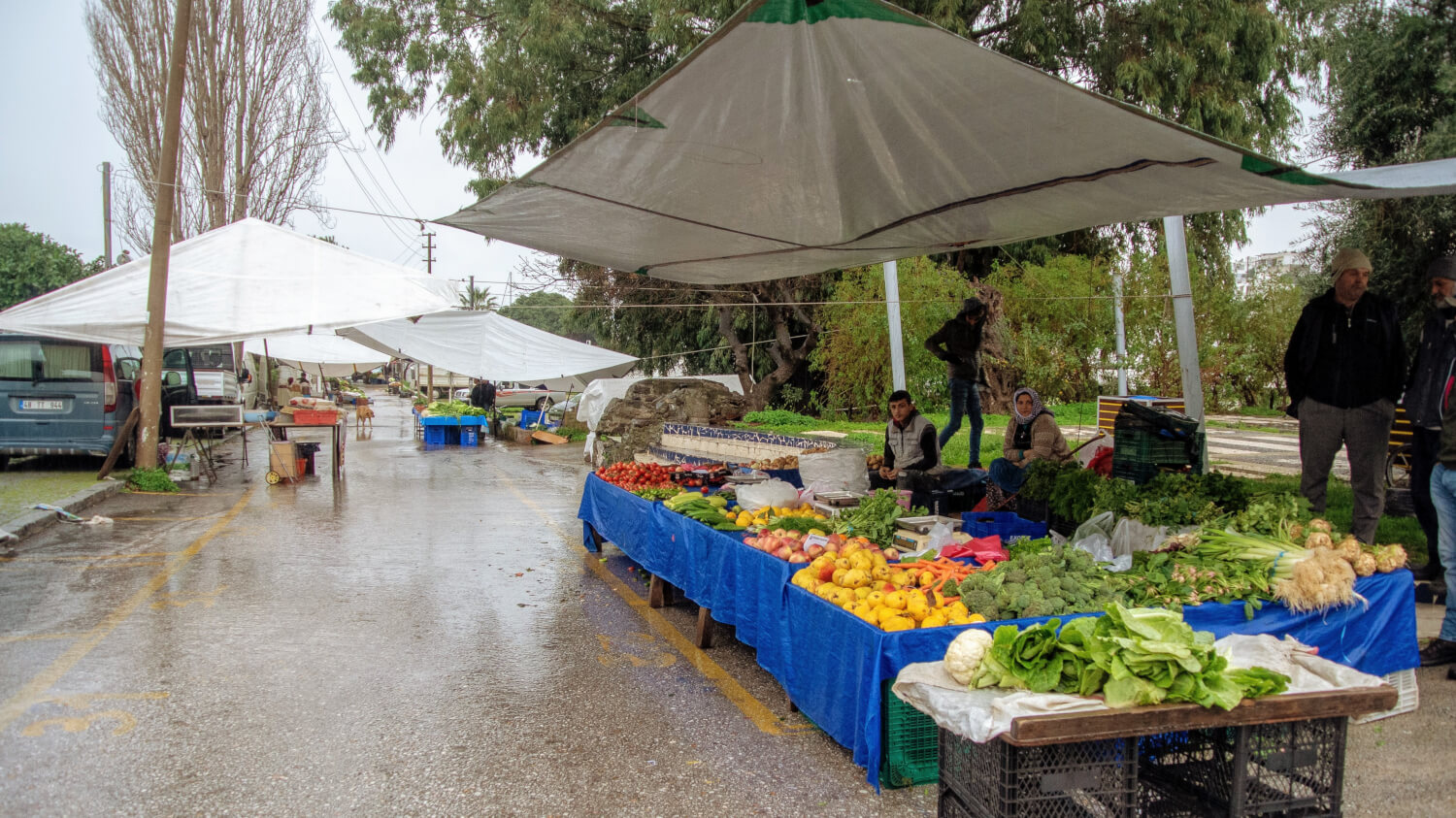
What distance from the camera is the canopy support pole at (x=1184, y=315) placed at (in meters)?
8.43

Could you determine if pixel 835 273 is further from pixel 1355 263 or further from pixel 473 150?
pixel 1355 263

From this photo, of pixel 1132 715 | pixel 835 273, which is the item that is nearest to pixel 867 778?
pixel 1132 715

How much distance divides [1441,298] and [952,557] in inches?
127

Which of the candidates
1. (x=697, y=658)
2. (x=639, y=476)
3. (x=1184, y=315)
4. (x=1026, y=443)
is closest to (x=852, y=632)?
(x=697, y=658)

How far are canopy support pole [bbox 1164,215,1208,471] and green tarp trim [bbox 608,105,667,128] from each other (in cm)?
548

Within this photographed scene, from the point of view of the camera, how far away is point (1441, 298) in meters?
5.23

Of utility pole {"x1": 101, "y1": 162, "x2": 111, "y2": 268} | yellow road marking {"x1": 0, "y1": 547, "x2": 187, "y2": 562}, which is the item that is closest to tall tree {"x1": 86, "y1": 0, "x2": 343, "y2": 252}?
utility pole {"x1": 101, "y1": 162, "x2": 111, "y2": 268}

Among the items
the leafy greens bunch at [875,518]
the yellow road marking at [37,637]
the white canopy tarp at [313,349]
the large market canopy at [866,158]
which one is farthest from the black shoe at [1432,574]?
the white canopy tarp at [313,349]

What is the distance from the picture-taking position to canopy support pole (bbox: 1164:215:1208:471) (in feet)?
27.7

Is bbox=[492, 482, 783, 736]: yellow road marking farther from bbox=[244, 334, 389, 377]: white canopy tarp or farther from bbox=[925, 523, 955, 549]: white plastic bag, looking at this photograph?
bbox=[244, 334, 389, 377]: white canopy tarp

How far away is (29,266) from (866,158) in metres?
59.8

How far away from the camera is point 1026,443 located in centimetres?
842

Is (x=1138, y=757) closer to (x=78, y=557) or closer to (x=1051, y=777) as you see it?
(x=1051, y=777)

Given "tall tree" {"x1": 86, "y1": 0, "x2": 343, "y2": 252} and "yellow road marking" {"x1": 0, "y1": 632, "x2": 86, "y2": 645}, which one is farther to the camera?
"tall tree" {"x1": 86, "y1": 0, "x2": 343, "y2": 252}
